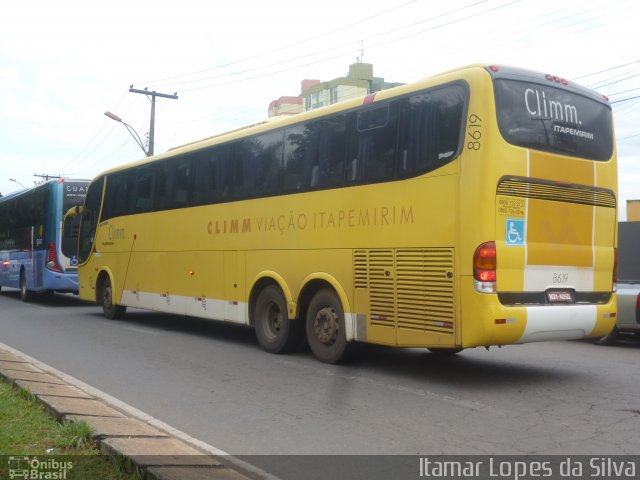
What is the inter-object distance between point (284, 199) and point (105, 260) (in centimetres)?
743

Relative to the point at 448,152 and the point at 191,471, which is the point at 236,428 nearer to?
the point at 191,471

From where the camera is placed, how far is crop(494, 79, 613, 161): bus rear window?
7434mm

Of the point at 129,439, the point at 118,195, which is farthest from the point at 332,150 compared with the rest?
the point at 118,195

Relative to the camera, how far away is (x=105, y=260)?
15812 mm

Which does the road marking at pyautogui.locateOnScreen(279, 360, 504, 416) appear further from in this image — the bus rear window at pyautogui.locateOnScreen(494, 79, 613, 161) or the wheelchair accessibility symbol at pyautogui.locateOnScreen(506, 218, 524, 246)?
the bus rear window at pyautogui.locateOnScreen(494, 79, 613, 161)

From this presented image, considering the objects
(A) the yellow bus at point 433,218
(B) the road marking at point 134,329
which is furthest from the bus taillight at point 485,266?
(B) the road marking at point 134,329

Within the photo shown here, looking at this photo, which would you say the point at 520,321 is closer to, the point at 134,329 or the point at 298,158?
the point at 298,158

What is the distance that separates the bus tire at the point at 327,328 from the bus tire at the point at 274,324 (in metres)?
0.50

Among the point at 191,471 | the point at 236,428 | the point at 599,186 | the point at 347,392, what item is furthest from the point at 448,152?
the point at 191,471

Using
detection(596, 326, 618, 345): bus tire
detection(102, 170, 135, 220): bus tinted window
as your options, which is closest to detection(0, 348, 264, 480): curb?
detection(102, 170, 135, 220): bus tinted window

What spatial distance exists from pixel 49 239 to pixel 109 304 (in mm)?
4947

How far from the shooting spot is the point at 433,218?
25.0ft

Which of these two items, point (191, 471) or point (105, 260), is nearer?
point (191, 471)

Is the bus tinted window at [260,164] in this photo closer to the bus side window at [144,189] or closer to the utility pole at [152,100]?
the bus side window at [144,189]
